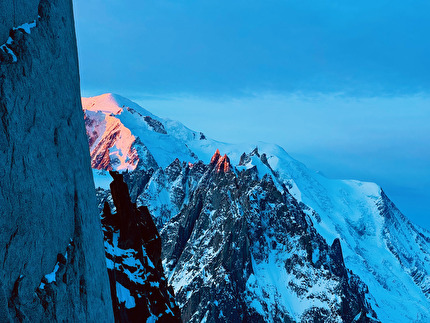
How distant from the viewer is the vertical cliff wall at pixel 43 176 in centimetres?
946

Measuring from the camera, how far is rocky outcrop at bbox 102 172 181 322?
34.1 m

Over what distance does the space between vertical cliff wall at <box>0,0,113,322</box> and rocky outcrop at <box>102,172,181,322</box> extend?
19.4 metres

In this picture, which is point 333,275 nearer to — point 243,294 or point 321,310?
point 321,310

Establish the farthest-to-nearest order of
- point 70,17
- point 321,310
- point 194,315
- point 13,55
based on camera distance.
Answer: point 321,310
point 194,315
point 70,17
point 13,55

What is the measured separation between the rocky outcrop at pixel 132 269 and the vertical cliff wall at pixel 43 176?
19.4m

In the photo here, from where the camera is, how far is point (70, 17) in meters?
13.9

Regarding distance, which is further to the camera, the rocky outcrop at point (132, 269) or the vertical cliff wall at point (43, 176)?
the rocky outcrop at point (132, 269)

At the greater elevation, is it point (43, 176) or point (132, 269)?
point (43, 176)

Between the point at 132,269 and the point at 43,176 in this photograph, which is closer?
the point at 43,176

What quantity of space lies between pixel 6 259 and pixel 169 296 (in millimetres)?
34129

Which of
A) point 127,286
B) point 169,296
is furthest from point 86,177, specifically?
point 169,296

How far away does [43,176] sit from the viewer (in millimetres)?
10641

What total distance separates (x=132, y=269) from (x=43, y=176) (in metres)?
27.3

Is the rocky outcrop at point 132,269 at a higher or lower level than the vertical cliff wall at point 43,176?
lower
